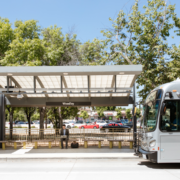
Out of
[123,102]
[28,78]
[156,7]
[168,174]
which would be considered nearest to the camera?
[168,174]

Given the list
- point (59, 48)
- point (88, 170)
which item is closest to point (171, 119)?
Result: point (88, 170)

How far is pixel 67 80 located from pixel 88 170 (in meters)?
6.47

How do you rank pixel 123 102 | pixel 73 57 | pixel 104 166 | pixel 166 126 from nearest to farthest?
pixel 166 126 < pixel 104 166 < pixel 123 102 < pixel 73 57

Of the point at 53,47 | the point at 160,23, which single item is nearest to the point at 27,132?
the point at 53,47

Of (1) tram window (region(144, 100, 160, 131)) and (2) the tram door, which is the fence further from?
(2) the tram door

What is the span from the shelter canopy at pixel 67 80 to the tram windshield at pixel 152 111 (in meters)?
1.78

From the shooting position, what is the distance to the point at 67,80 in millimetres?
14023

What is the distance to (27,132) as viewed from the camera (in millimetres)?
15453

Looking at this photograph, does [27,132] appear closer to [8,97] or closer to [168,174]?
[8,97]

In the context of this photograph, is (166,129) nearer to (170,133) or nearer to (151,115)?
(170,133)

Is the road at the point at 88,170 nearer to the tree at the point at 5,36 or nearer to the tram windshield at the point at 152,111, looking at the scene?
the tram windshield at the point at 152,111

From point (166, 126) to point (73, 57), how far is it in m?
20.2

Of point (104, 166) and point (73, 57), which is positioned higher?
point (73, 57)

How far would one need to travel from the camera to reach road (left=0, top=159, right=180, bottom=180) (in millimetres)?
7641
